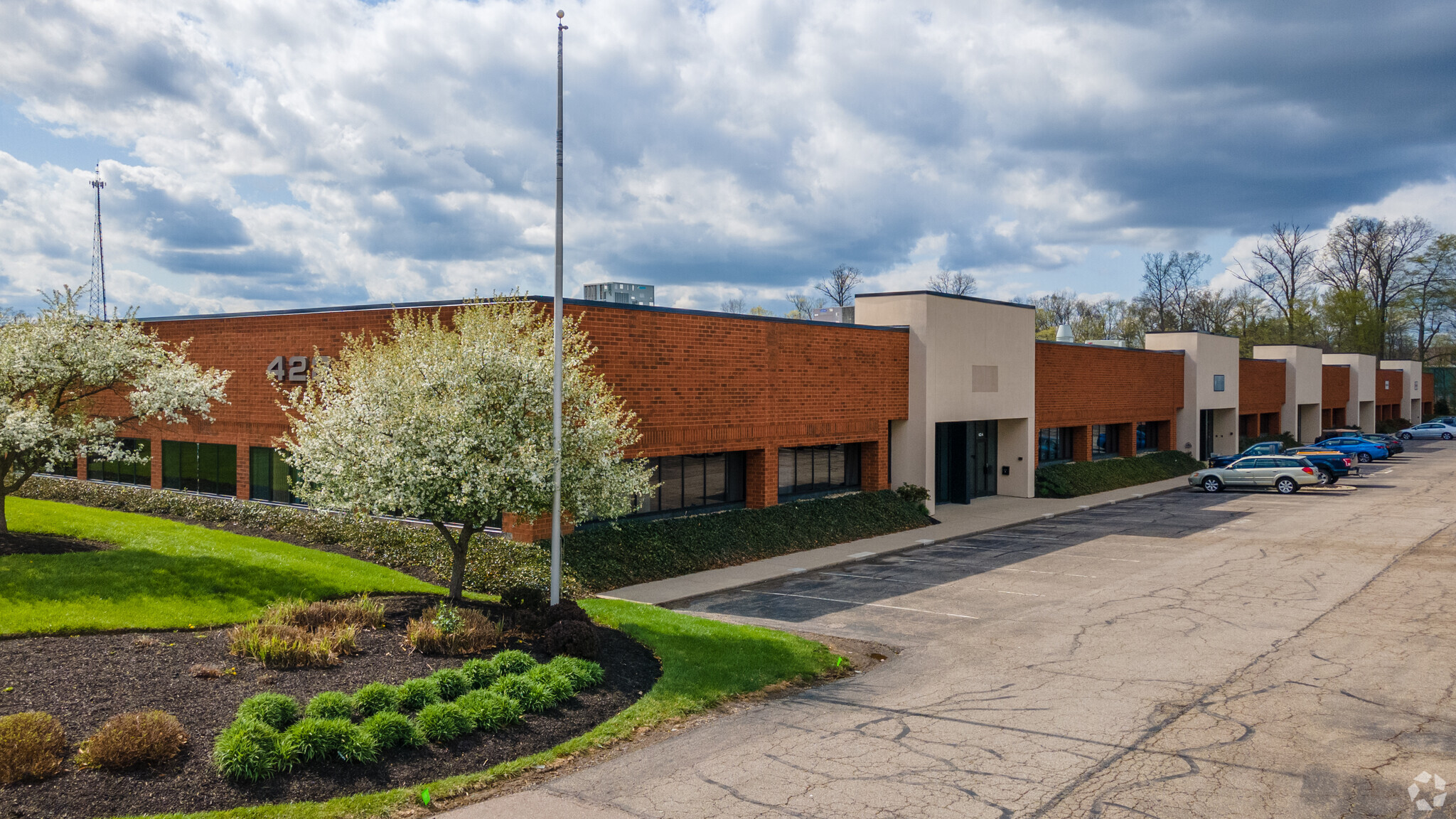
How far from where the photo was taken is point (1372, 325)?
8781 centimetres

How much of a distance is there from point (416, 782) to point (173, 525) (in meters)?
15.4

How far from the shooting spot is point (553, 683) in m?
10.8

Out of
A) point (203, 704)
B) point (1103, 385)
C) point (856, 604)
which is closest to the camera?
point (203, 704)

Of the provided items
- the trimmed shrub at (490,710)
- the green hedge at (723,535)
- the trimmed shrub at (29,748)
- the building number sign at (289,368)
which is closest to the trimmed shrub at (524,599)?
the green hedge at (723,535)

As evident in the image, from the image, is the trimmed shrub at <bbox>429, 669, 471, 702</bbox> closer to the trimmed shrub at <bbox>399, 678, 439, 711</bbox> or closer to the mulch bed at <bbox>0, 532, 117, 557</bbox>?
the trimmed shrub at <bbox>399, 678, 439, 711</bbox>

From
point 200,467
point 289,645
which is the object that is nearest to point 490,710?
point 289,645

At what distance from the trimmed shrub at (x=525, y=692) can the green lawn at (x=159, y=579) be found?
16.5 ft

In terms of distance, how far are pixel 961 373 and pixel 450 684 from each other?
23.0 metres

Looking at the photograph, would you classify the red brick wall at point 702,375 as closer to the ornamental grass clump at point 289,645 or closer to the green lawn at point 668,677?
the green lawn at point 668,677

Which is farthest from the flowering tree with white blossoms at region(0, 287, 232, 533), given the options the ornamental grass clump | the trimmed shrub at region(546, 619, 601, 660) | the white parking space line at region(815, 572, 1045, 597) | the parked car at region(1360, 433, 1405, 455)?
the parked car at region(1360, 433, 1405, 455)

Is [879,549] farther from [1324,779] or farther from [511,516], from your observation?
[1324,779]

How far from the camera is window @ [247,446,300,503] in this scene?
23.0 meters

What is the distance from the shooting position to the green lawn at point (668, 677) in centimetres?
812

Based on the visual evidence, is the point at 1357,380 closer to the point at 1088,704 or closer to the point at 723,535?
the point at 723,535
